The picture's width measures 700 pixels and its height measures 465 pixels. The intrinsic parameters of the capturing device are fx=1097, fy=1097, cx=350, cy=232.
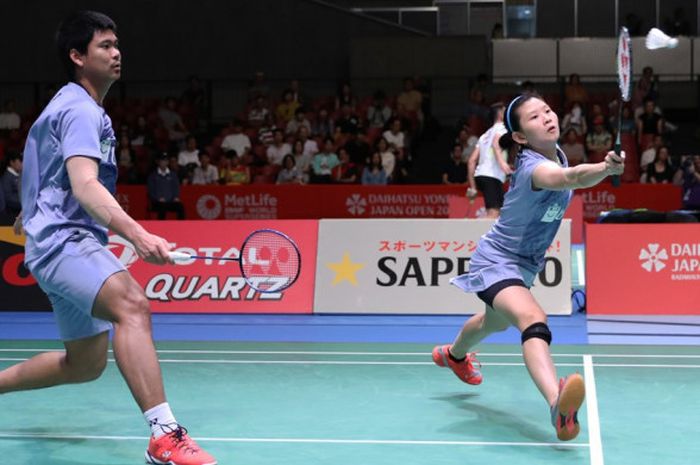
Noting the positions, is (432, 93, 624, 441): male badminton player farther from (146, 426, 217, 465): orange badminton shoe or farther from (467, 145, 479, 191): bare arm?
(467, 145, 479, 191): bare arm

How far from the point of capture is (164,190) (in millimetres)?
16703

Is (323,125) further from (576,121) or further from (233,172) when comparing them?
(576,121)

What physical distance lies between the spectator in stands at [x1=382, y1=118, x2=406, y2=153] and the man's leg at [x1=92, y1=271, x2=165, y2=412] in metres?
13.8

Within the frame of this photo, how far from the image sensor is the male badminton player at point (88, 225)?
4105 mm

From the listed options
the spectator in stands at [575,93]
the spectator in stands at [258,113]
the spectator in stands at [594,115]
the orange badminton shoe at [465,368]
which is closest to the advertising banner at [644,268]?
the orange badminton shoe at [465,368]

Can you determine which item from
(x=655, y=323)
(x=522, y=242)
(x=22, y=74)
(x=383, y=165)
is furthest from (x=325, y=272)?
(x=22, y=74)

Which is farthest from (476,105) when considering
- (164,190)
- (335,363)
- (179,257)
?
(179,257)

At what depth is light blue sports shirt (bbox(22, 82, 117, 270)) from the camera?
4.17m

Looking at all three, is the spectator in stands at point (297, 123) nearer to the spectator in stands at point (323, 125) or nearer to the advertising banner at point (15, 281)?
the spectator in stands at point (323, 125)

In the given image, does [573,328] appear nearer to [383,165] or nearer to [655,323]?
[655,323]

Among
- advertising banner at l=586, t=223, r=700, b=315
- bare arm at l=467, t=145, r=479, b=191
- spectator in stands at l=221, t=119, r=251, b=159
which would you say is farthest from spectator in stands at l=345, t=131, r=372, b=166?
advertising banner at l=586, t=223, r=700, b=315

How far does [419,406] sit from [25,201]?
7.75 feet

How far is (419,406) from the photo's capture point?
5711 mm

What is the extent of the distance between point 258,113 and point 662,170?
277 inches
